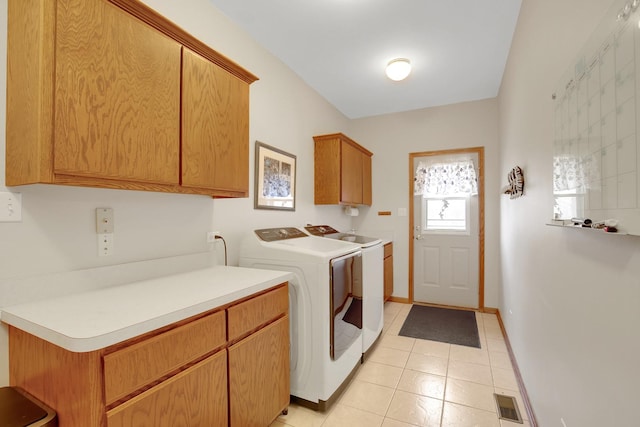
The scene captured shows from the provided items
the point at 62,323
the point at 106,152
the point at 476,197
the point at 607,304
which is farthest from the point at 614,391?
the point at 476,197

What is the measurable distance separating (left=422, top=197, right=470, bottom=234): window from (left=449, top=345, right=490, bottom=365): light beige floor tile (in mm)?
1592

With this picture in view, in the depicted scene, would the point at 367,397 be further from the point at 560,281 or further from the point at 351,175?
the point at 351,175

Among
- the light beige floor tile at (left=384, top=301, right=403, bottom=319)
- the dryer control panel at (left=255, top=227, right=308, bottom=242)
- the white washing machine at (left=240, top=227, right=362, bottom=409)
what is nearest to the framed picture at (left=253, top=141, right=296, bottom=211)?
the dryer control panel at (left=255, top=227, right=308, bottom=242)

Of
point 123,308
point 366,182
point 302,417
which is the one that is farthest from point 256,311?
point 366,182

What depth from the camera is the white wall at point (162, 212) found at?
118 cm

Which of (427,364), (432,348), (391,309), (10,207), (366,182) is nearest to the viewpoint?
(10,207)

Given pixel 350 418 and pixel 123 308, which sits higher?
pixel 123 308

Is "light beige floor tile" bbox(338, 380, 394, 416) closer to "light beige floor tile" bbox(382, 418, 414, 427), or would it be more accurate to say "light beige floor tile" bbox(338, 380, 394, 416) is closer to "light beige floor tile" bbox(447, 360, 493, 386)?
"light beige floor tile" bbox(382, 418, 414, 427)

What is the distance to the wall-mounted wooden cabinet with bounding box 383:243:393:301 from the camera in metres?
3.82

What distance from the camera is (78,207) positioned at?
1.35 m

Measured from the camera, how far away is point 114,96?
46.9 inches

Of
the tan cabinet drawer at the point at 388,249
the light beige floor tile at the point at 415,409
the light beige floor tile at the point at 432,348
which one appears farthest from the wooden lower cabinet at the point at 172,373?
the tan cabinet drawer at the point at 388,249

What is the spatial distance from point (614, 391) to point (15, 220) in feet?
6.78

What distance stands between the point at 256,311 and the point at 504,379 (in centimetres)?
199
